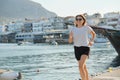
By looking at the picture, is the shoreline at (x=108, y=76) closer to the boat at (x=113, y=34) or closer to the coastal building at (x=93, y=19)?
the boat at (x=113, y=34)

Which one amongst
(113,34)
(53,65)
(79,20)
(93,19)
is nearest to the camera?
(79,20)

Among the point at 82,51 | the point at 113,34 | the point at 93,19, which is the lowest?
the point at 113,34

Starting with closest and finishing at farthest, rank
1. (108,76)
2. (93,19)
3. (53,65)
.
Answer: (108,76)
(53,65)
(93,19)

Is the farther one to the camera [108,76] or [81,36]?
[108,76]

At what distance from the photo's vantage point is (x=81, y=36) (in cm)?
982

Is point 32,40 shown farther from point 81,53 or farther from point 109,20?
point 81,53

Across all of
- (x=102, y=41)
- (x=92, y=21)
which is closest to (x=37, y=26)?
(x=92, y=21)

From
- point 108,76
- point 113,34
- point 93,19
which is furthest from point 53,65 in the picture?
point 93,19

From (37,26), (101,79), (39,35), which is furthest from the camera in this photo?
(37,26)

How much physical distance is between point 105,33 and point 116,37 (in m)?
1.63

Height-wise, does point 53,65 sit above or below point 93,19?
below

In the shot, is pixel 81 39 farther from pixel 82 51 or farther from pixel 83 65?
pixel 83 65

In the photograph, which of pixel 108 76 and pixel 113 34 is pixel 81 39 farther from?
pixel 113 34

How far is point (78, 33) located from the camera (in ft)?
32.2
